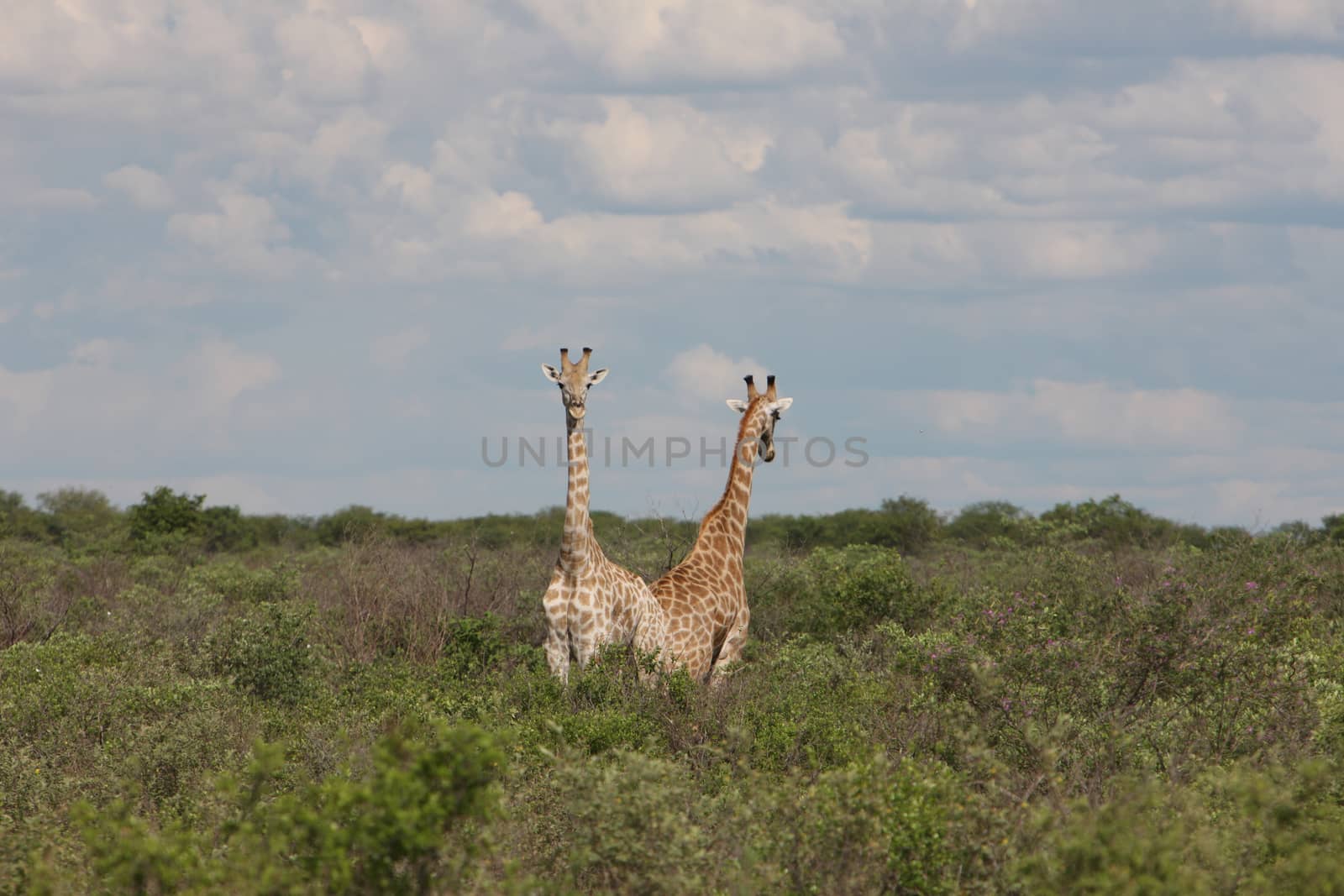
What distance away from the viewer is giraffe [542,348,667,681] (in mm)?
10125

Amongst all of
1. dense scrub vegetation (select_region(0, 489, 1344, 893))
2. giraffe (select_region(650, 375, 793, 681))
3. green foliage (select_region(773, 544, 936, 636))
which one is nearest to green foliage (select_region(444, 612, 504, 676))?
dense scrub vegetation (select_region(0, 489, 1344, 893))

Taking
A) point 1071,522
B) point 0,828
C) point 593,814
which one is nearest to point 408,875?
point 593,814

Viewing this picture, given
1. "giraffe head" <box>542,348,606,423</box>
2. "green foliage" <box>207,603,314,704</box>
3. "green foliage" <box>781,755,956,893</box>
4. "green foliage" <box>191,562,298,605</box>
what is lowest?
"green foliage" <box>781,755,956,893</box>

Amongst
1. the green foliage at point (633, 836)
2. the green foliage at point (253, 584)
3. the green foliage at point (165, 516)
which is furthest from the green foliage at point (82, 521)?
the green foliage at point (633, 836)

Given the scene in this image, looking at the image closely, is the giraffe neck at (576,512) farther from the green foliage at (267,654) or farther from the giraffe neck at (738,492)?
the green foliage at (267,654)

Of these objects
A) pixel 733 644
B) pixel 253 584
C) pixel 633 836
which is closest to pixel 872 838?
pixel 633 836

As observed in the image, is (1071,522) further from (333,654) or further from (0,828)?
(0,828)

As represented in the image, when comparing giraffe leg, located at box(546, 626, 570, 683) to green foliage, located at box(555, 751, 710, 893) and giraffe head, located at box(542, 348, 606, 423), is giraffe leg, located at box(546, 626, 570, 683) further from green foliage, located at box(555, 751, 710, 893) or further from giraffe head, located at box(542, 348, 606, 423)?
green foliage, located at box(555, 751, 710, 893)

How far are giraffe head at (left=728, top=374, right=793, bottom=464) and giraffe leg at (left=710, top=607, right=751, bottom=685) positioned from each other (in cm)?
144

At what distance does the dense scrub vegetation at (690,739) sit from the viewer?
212 inches

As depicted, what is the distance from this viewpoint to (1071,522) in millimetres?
24625

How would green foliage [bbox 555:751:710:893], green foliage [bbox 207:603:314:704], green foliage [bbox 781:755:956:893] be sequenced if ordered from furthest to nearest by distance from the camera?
green foliage [bbox 207:603:314:704]
green foliage [bbox 781:755:956:893]
green foliage [bbox 555:751:710:893]

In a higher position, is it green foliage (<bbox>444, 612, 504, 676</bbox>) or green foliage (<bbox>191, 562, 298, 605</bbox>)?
green foliage (<bbox>191, 562, 298, 605</bbox>)

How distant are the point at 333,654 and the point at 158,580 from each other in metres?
7.03
